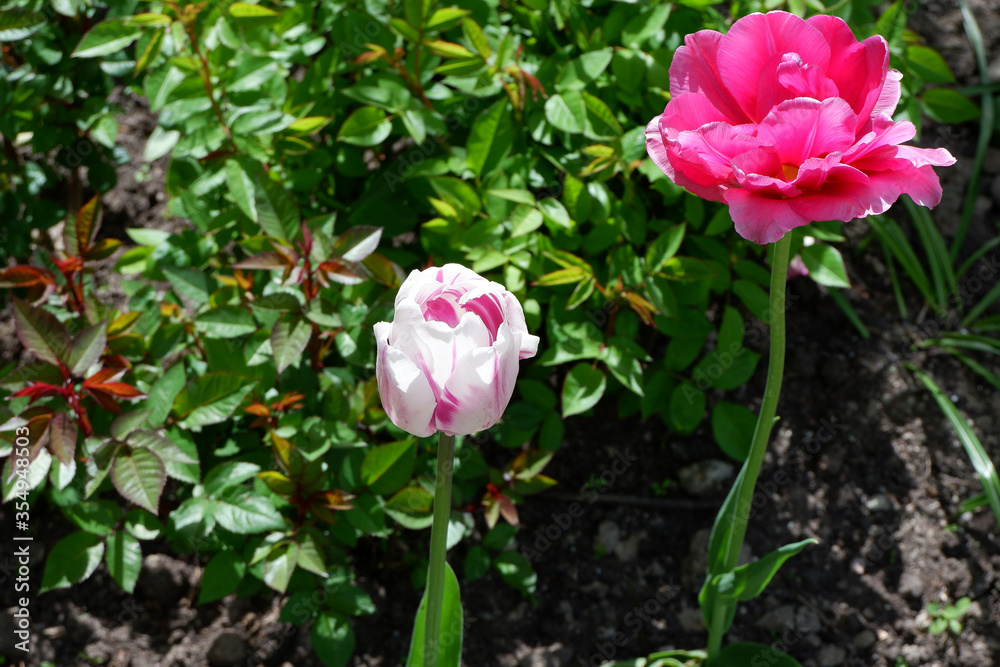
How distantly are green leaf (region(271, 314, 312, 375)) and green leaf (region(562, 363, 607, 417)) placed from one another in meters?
0.54

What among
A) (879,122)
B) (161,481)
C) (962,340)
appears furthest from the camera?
(962,340)

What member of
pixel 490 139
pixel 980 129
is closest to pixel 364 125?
pixel 490 139

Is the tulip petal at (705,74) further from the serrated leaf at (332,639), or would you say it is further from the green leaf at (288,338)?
the serrated leaf at (332,639)

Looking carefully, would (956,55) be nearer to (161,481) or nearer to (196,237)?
(196,237)

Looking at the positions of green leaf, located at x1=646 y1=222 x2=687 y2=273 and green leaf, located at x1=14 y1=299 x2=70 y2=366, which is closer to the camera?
green leaf, located at x1=14 y1=299 x2=70 y2=366

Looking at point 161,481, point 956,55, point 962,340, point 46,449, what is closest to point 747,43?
point 161,481

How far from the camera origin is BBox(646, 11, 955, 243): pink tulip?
34.8 inches

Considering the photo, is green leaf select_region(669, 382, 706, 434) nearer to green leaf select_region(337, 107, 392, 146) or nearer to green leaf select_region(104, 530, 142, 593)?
green leaf select_region(337, 107, 392, 146)

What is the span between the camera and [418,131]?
1.57 metres

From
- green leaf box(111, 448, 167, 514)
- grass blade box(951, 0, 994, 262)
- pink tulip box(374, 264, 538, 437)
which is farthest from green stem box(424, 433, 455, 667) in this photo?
grass blade box(951, 0, 994, 262)

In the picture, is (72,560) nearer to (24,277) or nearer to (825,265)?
(24,277)

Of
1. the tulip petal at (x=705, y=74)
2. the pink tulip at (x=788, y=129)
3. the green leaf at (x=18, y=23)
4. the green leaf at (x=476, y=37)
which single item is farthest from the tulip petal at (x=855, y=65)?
the green leaf at (x=18, y=23)

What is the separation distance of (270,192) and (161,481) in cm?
55

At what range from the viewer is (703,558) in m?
1.93
